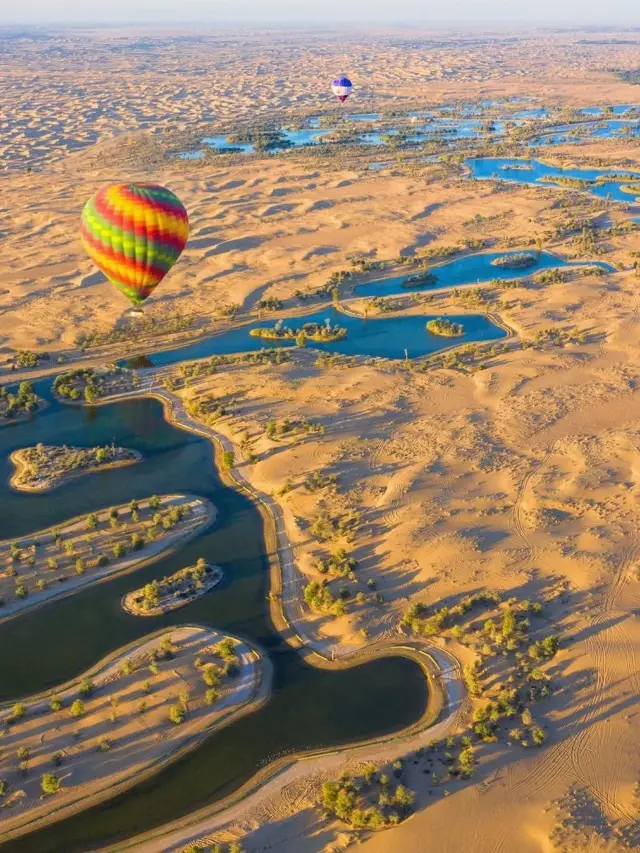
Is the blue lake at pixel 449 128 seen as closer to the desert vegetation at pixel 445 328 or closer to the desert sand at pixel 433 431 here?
the desert sand at pixel 433 431

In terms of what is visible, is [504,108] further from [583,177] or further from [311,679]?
[311,679]

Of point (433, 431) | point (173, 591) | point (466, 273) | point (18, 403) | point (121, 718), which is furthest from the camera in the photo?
point (466, 273)

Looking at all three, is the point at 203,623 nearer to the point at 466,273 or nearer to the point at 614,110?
the point at 466,273

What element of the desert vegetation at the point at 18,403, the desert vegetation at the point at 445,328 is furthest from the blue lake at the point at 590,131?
the desert vegetation at the point at 18,403

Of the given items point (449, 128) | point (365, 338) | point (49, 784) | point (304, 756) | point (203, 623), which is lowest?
point (304, 756)

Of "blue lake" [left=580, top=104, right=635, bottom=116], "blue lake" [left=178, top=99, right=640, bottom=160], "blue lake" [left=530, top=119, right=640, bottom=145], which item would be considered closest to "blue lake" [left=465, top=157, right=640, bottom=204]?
"blue lake" [left=178, top=99, right=640, bottom=160]

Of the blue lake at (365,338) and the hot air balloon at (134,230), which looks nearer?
the hot air balloon at (134,230)

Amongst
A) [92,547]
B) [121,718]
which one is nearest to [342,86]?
[92,547]
